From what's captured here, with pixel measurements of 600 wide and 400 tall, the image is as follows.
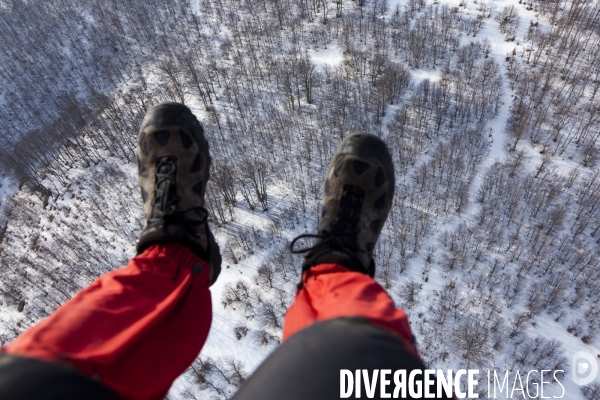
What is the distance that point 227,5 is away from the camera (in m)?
42.2

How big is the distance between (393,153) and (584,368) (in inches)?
667

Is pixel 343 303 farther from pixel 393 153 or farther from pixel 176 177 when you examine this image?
pixel 393 153

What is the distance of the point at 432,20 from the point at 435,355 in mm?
32324

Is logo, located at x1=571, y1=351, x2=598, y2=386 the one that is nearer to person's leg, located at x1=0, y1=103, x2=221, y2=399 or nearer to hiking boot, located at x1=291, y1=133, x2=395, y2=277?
hiking boot, located at x1=291, y1=133, x2=395, y2=277

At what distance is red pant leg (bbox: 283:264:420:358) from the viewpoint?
2965 millimetres

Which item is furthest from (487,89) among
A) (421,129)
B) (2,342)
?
(2,342)

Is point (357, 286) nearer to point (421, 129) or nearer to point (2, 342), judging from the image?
point (421, 129)

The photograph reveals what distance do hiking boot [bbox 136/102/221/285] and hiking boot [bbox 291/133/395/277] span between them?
1826 millimetres

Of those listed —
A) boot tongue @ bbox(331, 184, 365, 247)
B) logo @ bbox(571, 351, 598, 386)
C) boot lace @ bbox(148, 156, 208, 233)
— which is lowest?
logo @ bbox(571, 351, 598, 386)

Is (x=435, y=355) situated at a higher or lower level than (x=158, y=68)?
lower

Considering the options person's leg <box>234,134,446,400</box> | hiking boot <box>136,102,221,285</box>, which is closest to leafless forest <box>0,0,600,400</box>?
hiking boot <box>136,102,221,285</box>

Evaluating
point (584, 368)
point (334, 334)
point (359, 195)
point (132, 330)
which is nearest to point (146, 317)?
point (132, 330)

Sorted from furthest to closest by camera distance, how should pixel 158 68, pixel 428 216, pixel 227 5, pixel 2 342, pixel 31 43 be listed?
pixel 31 43, pixel 227 5, pixel 158 68, pixel 2 342, pixel 428 216

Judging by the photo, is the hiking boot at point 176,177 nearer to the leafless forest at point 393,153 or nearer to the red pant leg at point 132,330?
the red pant leg at point 132,330
